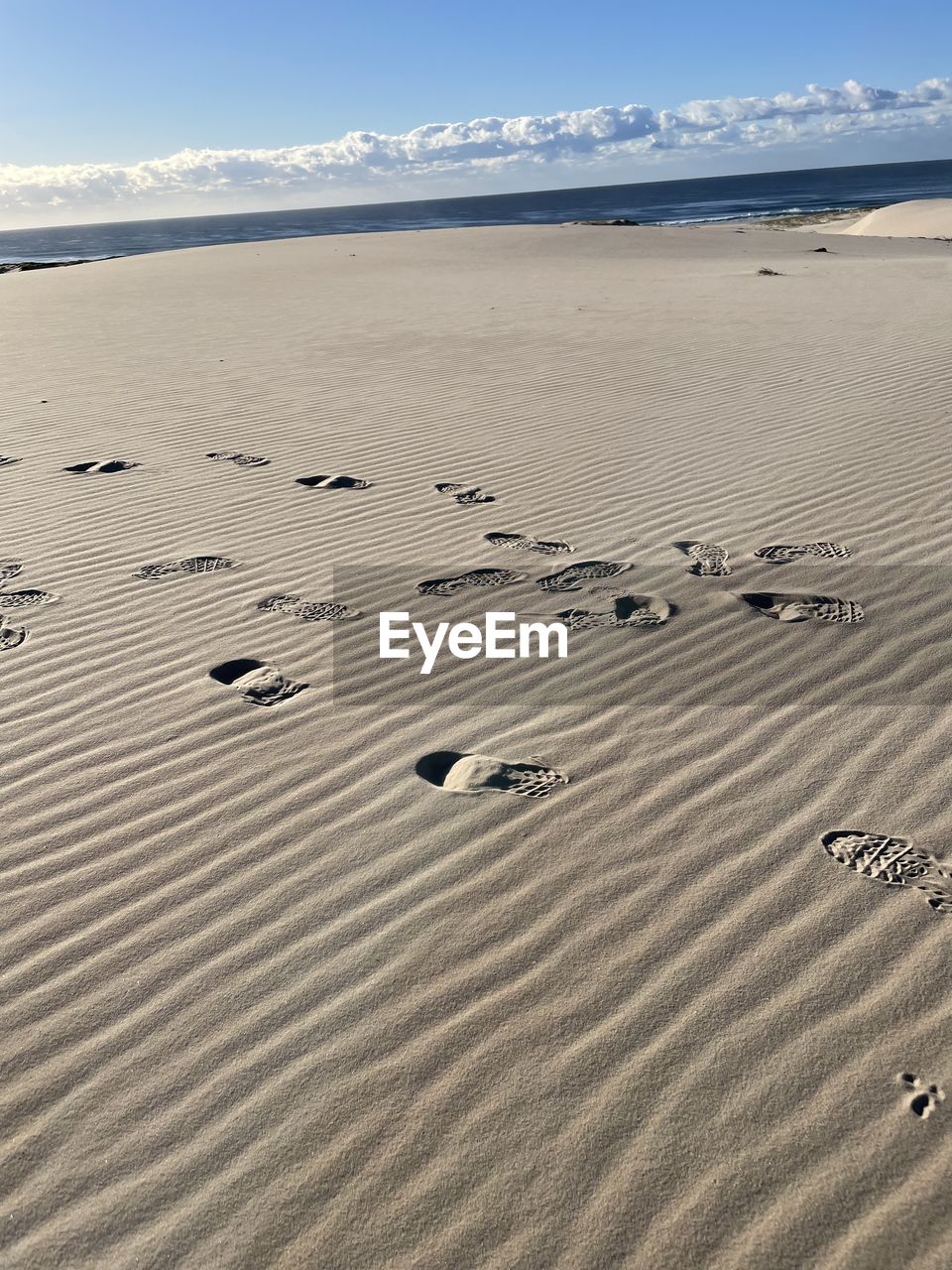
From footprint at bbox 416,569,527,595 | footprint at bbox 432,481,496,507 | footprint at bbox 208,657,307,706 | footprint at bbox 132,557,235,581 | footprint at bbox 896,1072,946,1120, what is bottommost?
footprint at bbox 896,1072,946,1120

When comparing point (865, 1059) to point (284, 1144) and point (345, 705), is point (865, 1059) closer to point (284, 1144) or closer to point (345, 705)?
point (284, 1144)

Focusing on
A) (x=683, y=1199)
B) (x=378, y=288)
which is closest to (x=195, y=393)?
(x=683, y=1199)

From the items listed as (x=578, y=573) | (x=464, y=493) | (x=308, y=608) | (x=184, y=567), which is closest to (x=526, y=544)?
(x=578, y=573)

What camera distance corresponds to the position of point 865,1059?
2.16m

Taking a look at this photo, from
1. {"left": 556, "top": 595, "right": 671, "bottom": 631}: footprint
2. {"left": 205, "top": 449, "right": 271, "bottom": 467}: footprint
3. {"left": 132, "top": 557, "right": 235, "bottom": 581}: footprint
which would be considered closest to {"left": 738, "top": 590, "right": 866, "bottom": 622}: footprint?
{"left": 556, "top": 595, "right": 671, "bottom": 631}: footprint

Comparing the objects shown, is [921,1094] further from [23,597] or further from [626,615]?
[23,597]

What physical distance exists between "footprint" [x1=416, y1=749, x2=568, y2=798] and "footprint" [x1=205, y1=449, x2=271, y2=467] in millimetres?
4026

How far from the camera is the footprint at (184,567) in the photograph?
15.9 feet

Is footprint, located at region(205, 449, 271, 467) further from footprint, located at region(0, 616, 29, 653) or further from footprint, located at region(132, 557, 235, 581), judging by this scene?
footprint, located at region(0, 616, 29, 653)

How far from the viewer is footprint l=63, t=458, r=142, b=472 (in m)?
6.64

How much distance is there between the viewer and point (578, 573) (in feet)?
15.3

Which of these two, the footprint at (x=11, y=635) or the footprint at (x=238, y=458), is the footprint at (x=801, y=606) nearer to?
the footprint at (x=11, y=635)

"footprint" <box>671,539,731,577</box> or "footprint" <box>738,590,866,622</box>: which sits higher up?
"footprint" <box>671,539,731,577</box>

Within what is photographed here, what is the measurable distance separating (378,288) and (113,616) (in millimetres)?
14609
